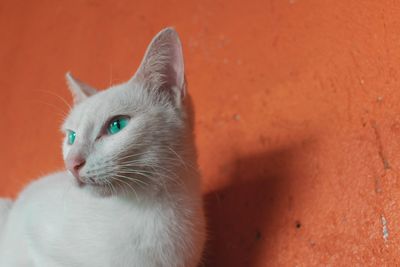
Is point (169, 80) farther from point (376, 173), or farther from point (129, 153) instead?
point (376, 173)

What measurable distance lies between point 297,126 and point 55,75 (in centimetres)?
122

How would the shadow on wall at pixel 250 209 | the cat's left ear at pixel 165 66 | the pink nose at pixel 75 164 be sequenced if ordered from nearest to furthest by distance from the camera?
the pink nose at pixel 75 164
the cat's left ear at pixel 165 66
the shadow on wall at pixel 250 209

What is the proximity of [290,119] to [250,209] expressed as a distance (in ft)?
0.90

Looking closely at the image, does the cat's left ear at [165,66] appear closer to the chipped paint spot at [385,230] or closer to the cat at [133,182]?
the cat at [133,182]

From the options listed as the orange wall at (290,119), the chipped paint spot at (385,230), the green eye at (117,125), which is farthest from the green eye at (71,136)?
the chipped paint spot at (385,230)

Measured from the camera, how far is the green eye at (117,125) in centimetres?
87

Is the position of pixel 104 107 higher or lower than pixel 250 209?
higher

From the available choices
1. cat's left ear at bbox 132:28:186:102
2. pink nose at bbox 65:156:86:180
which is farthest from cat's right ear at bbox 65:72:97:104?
pink nose at bbox 65:156:86:180

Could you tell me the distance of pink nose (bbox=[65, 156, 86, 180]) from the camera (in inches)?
31.3

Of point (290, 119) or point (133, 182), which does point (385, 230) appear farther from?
point (133, 182)

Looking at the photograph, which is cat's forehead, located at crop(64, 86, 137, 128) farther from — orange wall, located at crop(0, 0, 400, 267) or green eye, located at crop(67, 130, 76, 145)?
orange wall, located at crop(0, 0, 400, 267)

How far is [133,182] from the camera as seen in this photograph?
2.84 feet

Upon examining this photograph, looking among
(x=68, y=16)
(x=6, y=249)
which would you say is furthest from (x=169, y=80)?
(x=68, y=16)

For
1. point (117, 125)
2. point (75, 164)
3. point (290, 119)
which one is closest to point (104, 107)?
point (117, 125)
